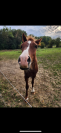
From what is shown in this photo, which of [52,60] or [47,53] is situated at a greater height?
[47,53]

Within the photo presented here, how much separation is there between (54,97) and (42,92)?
1.39 ft

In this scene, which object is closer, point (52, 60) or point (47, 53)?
point (52, 60)

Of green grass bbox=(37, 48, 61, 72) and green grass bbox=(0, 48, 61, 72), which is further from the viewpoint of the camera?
green grass bbox=(37, 48, 61, 72)

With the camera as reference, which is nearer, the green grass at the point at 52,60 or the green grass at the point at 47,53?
the green grass at the point at 47,53

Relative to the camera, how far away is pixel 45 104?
1.74 metres
